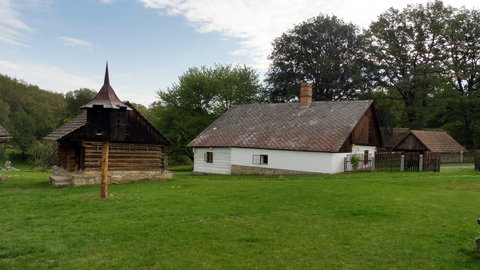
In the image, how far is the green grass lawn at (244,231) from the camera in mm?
7004

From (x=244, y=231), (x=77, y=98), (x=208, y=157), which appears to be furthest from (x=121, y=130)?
(x=77, y=98)

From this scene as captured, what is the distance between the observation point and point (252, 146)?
28953 millimetres

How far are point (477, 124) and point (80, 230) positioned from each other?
45.5 m

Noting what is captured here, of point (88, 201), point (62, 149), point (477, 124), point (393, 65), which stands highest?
point (393, 65)

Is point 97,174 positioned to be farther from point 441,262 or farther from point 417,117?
point 417,117

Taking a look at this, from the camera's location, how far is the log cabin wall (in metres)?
20.6

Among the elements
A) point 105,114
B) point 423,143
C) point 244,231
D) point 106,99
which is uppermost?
point 106,99

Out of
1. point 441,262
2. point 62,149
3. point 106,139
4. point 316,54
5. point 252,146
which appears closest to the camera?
point 441,262

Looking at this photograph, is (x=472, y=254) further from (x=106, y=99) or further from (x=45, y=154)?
(x=45, y=154)

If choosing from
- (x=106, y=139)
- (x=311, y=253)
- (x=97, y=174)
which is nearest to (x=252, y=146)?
(x=97, y=174)

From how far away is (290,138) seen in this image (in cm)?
2812

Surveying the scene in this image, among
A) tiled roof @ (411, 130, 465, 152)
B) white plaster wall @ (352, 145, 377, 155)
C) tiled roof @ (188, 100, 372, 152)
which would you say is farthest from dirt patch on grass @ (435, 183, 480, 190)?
tiled roof @ (411, 130, 465, 152)

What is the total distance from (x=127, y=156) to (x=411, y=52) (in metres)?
37.3

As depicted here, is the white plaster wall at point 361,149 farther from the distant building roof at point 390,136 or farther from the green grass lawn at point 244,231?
the distant building roof at point 390,136
